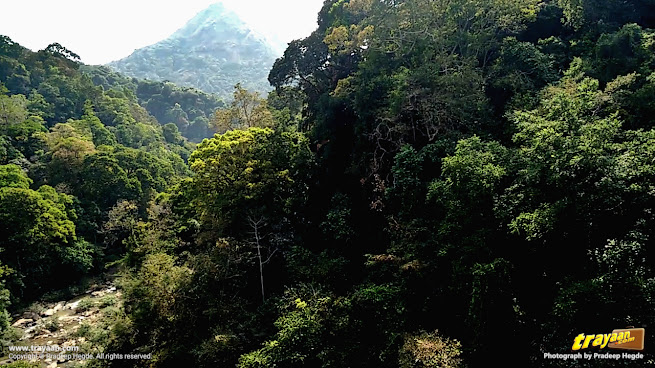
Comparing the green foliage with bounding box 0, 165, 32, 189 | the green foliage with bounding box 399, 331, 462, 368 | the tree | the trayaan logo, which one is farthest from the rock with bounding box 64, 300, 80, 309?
the trayaan logo

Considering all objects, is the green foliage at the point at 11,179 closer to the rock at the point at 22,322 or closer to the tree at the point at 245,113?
the rock at the point at 22,322

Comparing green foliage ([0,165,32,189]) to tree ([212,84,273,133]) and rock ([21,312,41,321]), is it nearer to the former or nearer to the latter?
rock ([21,312,41,321])

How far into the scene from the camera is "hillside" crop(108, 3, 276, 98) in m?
136

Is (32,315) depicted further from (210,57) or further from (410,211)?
(210,57)

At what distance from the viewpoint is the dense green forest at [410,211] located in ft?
26.9

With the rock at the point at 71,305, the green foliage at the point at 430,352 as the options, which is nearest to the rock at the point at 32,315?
the rock at the point at 71,305

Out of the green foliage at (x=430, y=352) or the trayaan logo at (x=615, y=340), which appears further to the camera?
the green foliage at (x=430, y=352)

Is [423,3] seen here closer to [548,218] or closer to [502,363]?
[548,218]

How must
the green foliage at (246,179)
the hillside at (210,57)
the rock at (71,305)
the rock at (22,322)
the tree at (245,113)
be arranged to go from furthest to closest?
1. the hillside at (210,57)
2. the tree at (245,113)
3. the rock at (71,305)
4. the rock at (22,322)
5. the green foliage at (246,179)

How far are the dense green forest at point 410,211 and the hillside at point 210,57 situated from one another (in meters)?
107

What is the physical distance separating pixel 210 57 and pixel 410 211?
156 meters

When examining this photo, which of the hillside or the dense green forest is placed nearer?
the dense green forest

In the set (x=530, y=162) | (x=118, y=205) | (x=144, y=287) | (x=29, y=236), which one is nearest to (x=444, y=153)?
(x=530, y=162)

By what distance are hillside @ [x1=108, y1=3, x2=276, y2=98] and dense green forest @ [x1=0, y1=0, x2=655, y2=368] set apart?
10731 cm
